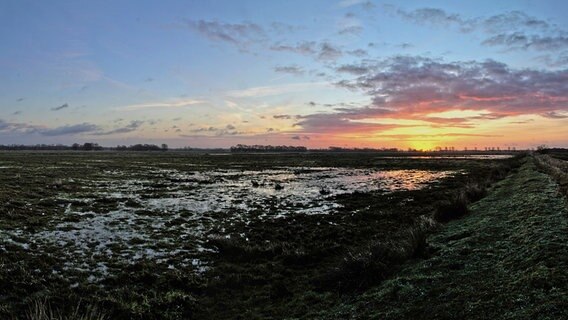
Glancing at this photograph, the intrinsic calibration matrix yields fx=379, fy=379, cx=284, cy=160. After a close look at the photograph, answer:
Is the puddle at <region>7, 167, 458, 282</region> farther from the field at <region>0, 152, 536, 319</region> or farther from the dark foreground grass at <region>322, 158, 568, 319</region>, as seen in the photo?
the dark foreground grass at <region>322, 158, 568, 319</region>

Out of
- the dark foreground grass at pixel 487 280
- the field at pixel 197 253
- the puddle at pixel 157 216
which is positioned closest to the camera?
the dark foreground grass at pixel 487 280

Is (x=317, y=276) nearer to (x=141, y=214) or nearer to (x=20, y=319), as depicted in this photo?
(x=20, y=319)

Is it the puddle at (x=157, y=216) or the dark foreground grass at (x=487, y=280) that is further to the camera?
the puddle at (x=157, y=216)

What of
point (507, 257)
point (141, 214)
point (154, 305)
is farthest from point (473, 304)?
point (141, 214)

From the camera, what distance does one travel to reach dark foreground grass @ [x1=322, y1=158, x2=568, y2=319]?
678 centimetres

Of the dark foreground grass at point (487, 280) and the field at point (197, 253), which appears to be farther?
the field at point (197, 253)

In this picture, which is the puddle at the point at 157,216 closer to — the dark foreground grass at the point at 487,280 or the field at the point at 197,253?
the field at the point at 197,253

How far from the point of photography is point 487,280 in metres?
8.12

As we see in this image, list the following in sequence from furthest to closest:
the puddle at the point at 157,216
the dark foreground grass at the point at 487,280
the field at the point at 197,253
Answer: the puddle at the point at 157,216 → the field at the point at 197,253 → the dark foreground grass at the point at 487,280

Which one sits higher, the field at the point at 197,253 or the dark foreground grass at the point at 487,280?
the dark foreground grass at the point at 487,280

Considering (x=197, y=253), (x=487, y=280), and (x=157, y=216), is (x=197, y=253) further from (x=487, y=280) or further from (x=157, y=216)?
(x=487, y=280)

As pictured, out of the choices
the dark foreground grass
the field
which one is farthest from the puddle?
the dark foreground grass

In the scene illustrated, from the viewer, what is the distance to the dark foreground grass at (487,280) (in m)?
6.78

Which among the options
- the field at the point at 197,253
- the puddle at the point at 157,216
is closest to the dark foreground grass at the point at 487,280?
the field at the point at 197,253
